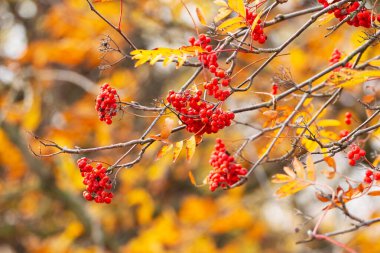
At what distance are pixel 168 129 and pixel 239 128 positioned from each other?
13.8 feet

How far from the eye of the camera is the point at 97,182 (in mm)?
1663

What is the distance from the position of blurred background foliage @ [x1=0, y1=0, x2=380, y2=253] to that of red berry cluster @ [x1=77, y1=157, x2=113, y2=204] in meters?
2.46

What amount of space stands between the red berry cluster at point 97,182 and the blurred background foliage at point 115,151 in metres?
2.46

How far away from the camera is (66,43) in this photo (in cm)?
527

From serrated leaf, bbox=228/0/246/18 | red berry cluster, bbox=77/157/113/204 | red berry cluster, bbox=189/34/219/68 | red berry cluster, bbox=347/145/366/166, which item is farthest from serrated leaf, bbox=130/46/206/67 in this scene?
red berry cluster, bbox=347/145/366/166

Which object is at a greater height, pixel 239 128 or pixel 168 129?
pixel 168 129

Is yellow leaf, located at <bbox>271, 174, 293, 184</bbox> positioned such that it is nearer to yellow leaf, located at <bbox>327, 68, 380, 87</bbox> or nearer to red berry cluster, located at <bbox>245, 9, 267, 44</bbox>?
yellow leaf, located at <bbox>327, 68, 380, 87</bbox>

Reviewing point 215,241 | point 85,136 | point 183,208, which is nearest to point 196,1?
point 85,136

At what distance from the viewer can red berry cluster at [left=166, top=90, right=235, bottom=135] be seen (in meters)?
1.57

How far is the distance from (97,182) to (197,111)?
0.36 metres

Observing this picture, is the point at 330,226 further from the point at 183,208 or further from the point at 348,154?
the point at 348,154

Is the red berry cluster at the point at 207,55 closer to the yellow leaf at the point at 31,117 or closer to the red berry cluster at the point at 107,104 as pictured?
the red berry cluster at the point at 107,104

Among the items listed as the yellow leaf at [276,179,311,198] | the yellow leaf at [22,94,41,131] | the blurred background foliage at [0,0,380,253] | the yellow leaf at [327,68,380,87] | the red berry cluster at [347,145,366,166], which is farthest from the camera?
the blurred background foliage at [0,0,380,253]

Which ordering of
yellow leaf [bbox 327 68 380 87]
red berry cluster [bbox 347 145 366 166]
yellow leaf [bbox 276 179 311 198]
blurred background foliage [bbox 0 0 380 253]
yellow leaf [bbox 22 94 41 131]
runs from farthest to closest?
blurred background foliage [bbox 0 0 380 253]
yellow leaf [bbox 22 94 41 131]
red berry cluster [bbox 347 145 366 166]
yellow leaf [bbox 276 179 311 198]
yellow leaf [bbox 327 68 380 87]
